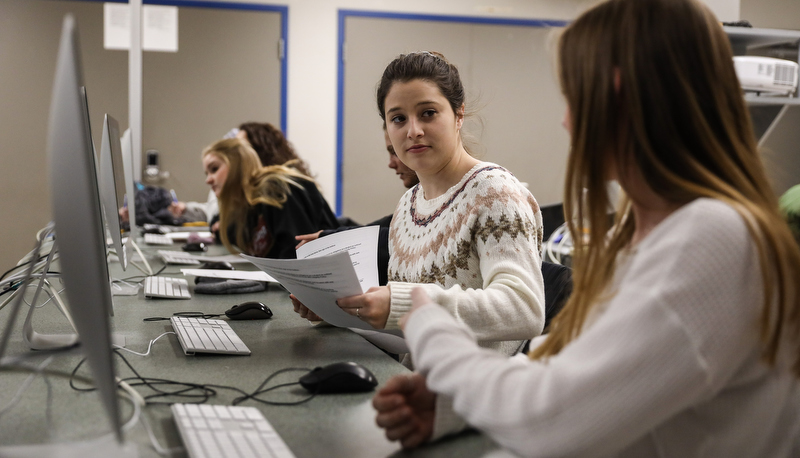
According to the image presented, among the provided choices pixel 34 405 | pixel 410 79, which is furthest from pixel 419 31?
pixel 34 405

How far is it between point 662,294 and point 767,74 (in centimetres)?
223

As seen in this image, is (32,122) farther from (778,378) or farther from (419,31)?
(778,378)

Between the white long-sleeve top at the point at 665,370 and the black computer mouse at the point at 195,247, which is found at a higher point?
the white long-sleeve top at the point at 665,370

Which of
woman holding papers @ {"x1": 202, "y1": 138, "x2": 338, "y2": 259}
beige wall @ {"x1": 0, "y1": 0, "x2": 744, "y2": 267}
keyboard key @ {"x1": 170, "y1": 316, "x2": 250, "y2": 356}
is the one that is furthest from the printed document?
beige wall @ {"x1": 0, "y1": 0, "x2": 744, "y2": 267}

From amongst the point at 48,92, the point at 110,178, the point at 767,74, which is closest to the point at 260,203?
the point at 110,178

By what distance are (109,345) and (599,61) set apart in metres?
0.53

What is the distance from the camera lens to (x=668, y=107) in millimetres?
615

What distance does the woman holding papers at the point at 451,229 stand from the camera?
1.17m

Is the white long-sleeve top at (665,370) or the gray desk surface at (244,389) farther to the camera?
the gray desk surface at (244,389)

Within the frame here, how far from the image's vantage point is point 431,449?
752 mm

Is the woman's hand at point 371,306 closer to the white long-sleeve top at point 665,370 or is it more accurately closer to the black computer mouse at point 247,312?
the black computer mouse at point 247,312

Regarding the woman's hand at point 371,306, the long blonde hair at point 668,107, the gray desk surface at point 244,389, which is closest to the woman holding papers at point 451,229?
the woman's hand at point 371,306

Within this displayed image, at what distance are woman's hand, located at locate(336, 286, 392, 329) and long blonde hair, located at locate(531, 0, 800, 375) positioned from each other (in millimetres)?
544

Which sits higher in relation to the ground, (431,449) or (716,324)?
(716,324)
